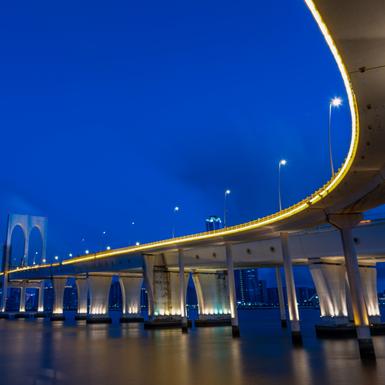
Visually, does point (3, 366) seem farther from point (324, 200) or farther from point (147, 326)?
point (147, 326)

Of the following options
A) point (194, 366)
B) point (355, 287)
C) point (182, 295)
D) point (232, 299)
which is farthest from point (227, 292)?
point (194, 366)

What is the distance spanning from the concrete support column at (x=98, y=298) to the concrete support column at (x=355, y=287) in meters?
66.4

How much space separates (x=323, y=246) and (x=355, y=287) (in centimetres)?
1652

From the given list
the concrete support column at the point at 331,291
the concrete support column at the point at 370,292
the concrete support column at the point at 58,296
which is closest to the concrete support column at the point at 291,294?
the concrete support column at the point at 331,291

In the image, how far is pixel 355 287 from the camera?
96.9 ft

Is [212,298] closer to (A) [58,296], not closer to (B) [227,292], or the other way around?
(B) [227,292]

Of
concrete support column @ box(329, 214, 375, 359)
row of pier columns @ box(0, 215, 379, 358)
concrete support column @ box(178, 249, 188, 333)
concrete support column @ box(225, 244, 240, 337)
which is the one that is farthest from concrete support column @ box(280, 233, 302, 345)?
concrete support column @ box(178, 249, 188, 333)

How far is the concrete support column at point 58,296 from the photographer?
107 m

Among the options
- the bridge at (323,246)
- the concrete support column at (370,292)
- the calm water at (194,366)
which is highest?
the bridge at (323,246)

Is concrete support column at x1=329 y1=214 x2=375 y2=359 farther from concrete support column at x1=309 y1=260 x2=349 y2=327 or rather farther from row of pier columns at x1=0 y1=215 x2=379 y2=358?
concrete support column at x1=309 y1=260 x2=349 y2=327

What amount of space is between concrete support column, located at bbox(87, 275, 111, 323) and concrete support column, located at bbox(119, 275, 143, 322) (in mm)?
4003

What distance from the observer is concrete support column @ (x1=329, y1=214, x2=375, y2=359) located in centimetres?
Answer: 2775

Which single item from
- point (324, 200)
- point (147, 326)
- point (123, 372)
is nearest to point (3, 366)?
point (123, 372)

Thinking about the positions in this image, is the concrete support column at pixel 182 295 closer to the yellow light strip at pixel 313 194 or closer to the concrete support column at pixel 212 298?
the yellow light strip at pixel 313 194
